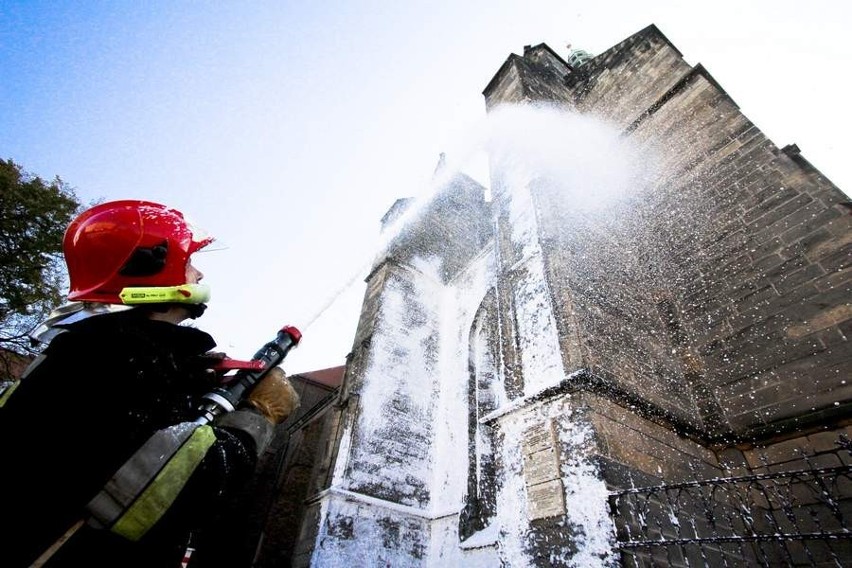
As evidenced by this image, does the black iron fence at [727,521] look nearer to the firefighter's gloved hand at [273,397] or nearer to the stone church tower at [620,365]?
the stone church tower at [620,365]

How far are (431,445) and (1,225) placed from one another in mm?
12790

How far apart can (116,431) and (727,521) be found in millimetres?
3537

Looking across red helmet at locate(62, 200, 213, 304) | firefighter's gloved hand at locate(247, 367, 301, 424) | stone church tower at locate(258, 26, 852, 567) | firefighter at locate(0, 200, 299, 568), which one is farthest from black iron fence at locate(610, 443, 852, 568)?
red helmet at locate(62, 200, 213, 304)

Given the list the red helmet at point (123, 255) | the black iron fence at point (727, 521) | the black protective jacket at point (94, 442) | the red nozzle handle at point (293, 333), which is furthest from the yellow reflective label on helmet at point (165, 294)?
the black iron fence at point (727, 521)

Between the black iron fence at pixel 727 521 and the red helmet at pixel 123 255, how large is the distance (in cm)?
256

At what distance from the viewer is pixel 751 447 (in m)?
3.18

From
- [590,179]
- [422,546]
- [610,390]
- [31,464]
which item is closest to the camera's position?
[31,464]

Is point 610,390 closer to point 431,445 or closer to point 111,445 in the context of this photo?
point 111,445

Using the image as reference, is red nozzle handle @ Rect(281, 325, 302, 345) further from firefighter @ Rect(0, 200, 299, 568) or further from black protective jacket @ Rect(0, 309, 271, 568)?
black protective jacket @ Rect(0, 309, 271, 568)

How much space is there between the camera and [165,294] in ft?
5.19

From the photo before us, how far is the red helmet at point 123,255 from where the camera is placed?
1576mm

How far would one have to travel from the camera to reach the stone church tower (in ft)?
8.31

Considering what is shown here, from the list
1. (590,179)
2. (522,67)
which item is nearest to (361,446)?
(590,179)

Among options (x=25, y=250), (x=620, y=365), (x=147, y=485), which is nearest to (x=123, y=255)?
(x=147, y=485)
